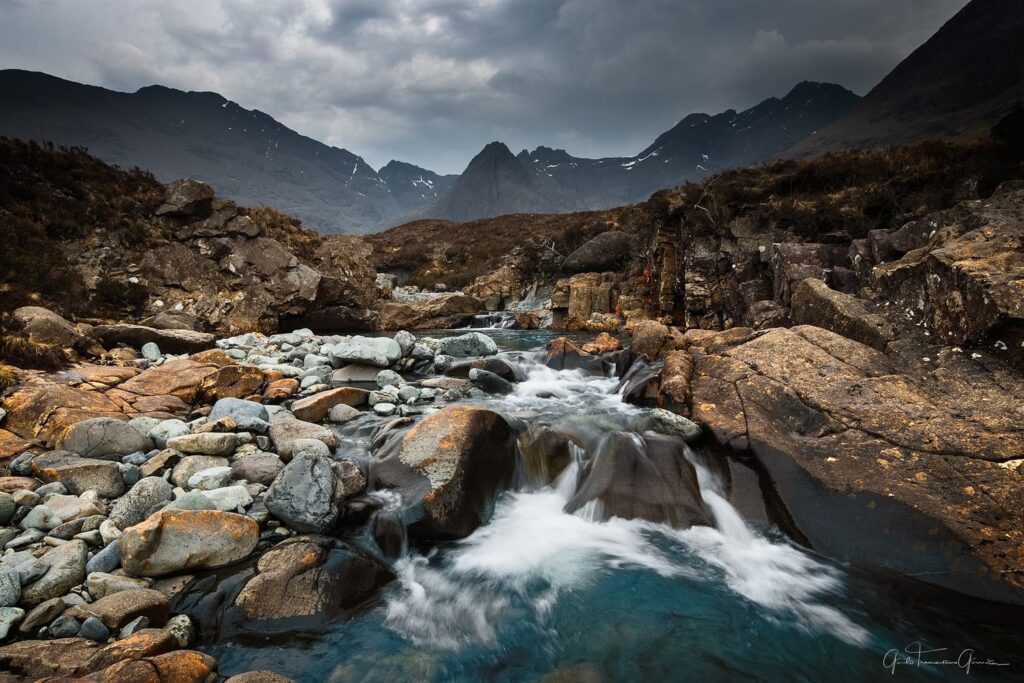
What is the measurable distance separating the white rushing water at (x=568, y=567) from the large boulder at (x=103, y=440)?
420cm

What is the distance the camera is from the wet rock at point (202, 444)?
5.87m

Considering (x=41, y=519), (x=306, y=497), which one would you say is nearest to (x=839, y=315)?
(x=306, y=497)

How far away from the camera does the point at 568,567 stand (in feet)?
16.8

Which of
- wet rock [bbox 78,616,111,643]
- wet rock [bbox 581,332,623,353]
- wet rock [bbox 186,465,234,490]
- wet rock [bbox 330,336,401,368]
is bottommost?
wet rock [bbox 78,616,111,643]

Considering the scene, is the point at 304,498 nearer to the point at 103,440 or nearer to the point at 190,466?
the point at 190,466

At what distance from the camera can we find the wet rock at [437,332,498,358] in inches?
574

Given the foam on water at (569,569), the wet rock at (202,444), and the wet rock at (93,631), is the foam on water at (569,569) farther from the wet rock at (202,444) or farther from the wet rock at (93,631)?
the wet rock at (202,444)

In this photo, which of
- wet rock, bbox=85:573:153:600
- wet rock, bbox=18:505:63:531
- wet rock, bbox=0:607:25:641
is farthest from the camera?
wet rock, bbox=18:505:63:531

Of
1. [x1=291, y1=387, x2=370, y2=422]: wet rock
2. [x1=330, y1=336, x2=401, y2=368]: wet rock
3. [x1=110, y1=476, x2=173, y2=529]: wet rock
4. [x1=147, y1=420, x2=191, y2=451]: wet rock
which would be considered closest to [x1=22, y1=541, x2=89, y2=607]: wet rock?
[x1=110, y1=476, x2=173, y2=529]: wet rock

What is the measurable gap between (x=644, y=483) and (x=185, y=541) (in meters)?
5.40

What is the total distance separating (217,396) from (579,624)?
812 cm

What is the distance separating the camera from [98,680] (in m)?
2.68

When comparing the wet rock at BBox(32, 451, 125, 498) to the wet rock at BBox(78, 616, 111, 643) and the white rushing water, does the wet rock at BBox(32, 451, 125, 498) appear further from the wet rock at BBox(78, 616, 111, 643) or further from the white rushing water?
the white rushing water

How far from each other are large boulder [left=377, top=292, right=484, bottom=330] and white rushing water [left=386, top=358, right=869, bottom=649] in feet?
59.0
